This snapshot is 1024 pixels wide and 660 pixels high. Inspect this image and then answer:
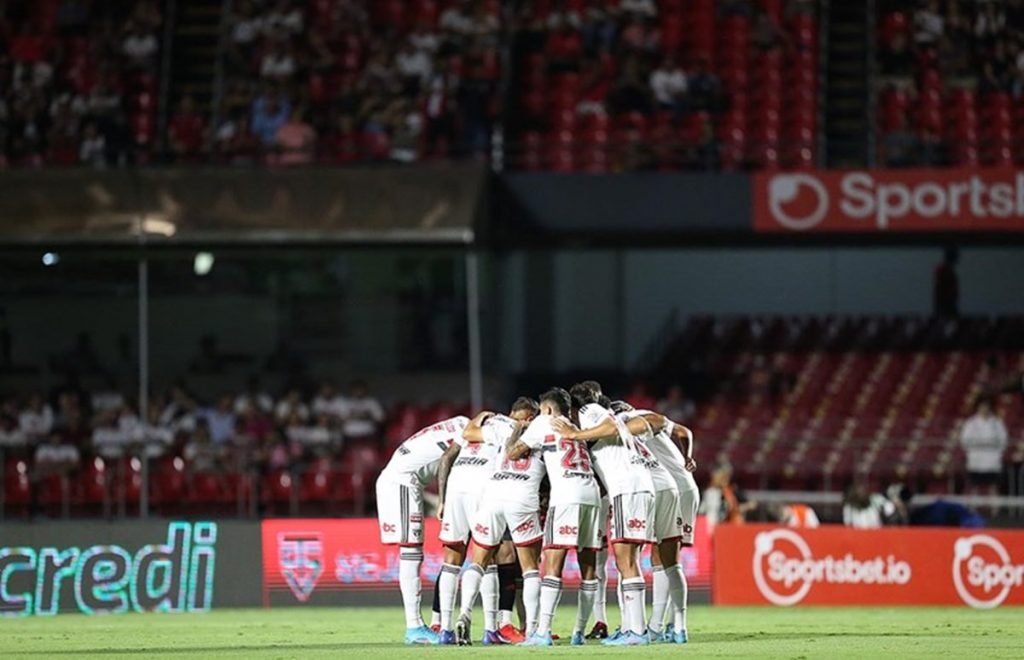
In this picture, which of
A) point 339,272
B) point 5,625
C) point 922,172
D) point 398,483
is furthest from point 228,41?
point 398,483

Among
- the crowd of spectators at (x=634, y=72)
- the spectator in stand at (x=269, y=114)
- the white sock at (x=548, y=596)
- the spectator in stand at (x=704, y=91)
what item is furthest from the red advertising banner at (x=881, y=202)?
the white sock at (x=548, y=596)

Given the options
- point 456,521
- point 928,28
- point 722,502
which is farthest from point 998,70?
point 456,521

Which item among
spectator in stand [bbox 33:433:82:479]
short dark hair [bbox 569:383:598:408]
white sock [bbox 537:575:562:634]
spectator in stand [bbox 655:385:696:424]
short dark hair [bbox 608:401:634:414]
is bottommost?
spectator in stand [bbox 33:433:82:479]

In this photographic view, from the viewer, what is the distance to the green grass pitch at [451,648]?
1497 cm

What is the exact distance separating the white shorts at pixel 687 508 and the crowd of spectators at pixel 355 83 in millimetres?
12209

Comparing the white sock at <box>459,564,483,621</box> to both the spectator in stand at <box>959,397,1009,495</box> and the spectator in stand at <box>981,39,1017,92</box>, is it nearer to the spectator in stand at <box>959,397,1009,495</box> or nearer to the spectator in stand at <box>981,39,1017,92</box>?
the spectator in stand at <box>959,397,1009,495</box>

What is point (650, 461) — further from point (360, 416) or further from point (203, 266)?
point (203, 266)

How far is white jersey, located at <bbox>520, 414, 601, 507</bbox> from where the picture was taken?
15.5 metres

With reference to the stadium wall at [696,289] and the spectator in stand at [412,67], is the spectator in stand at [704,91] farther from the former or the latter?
the stadium wall at [696,289]

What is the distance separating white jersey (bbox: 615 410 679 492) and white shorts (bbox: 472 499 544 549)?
34.9 inches

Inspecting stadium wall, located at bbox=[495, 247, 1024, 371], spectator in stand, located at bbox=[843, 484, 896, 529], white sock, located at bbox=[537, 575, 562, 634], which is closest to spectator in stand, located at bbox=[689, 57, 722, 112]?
stadium wall, located at bbox=[495, 247, 1024, 371]

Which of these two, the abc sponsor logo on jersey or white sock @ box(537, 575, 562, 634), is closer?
white sock @ box(537, 575, 562, 634)

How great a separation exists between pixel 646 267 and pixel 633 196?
248 inches

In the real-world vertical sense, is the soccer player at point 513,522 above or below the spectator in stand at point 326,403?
above
